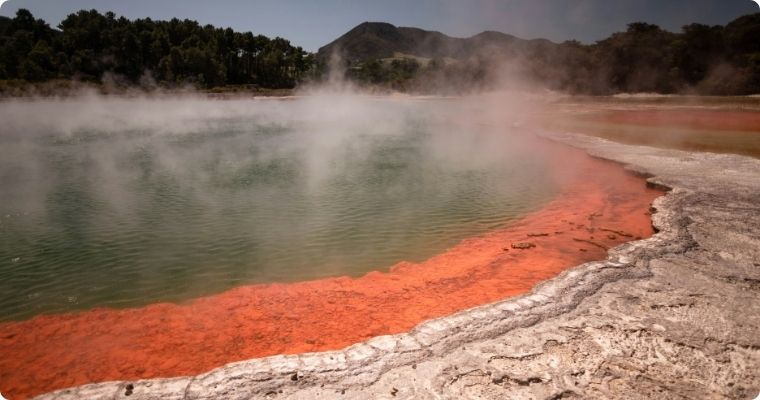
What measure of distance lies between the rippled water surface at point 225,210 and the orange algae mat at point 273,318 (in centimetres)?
39

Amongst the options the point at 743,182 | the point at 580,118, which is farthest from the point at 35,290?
the point at 580,118

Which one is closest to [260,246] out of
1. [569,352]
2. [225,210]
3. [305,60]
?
[225,210]

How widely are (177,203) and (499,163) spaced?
8.76 m

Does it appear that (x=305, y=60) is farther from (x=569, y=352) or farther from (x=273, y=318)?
(x=569, y=352)

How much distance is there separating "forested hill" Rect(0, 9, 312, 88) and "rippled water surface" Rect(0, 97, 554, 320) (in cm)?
3773

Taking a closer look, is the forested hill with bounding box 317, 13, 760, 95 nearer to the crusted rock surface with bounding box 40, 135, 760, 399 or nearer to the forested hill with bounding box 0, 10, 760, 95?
the forested hill with bounding box 0, 10, 760, 95

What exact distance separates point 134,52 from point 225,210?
56.6 m

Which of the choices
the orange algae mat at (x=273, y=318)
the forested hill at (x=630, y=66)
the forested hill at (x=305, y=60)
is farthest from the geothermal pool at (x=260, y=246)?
the forested hill at (x=630, y=66)

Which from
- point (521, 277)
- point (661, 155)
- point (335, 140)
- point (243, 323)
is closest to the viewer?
point (243, 323)

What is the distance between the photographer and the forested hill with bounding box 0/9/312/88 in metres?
43.7

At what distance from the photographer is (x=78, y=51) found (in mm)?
47531

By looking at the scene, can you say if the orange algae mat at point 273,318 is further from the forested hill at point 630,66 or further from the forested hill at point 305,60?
the forested hill at point 630,66

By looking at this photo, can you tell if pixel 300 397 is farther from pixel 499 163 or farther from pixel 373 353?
pixel 499 163

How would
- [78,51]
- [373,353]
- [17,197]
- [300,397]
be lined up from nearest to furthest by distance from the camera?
[300,397], [373,353], [17,197], [78,51]
